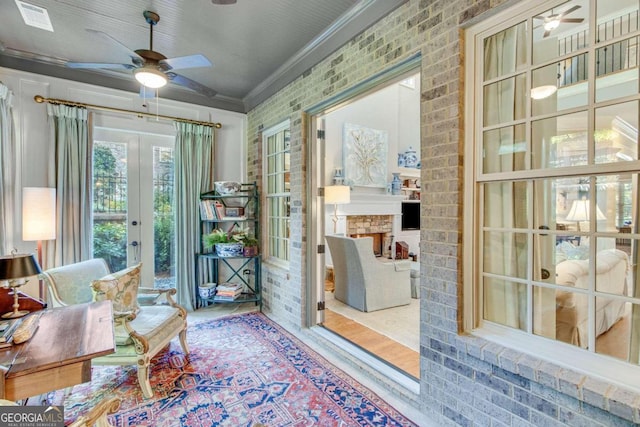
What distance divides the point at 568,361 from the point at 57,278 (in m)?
3.45

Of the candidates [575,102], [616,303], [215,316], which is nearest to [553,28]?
[575,102]

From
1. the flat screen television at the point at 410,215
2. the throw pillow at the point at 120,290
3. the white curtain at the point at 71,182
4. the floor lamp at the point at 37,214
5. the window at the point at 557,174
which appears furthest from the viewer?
the flat screen television at the point at 410,215

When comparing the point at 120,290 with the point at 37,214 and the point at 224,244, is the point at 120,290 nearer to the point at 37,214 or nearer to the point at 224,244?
the point at 37,214

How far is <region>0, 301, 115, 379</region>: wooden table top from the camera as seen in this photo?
1.36 meters

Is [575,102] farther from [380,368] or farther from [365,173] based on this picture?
[365,173]

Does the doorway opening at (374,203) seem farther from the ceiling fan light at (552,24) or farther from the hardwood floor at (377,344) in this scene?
the ceiling fan light at (552,24)

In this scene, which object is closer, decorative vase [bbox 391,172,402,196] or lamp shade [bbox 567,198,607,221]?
lamp shade [bbox 567,198,607,221]

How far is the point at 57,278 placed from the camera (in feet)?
8.06

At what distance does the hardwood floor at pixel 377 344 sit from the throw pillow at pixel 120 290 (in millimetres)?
1883

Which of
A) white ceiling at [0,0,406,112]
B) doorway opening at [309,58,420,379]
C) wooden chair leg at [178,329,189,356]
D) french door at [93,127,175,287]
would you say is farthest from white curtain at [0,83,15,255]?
doorway opening at [309,58,420,379]

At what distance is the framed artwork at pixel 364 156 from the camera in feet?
17.4

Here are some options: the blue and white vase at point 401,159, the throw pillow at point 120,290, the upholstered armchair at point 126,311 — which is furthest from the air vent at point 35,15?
the blue and white vase at point 401,159

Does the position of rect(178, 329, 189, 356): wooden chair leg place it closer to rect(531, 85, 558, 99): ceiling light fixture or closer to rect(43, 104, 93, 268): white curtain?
rect(43, 104, 93, 268): white curtain

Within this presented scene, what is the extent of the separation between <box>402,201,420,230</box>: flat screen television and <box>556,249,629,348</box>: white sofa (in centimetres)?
495
